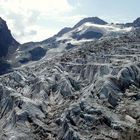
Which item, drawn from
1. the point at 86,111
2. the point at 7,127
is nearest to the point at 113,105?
the point at 86,111

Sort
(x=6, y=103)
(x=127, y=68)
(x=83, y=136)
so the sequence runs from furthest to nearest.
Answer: (x=127, y=68) < (x=6, y=103) < (x=83, y=136)

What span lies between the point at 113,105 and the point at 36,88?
4158 centimetres

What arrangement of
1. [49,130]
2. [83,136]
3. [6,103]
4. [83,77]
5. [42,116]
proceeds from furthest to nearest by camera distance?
[83,77], [6,103], [42,116], [49,130], [83,136]

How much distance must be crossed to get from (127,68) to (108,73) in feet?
31.7

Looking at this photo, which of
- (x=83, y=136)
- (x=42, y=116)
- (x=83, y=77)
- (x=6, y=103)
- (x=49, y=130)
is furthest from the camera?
(x=83, y=77)

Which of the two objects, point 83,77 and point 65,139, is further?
point 83,77

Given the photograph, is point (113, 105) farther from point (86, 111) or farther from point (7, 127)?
point (7, 127)

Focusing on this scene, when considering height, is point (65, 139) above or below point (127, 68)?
below

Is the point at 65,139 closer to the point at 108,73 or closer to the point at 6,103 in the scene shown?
the point at 6,103

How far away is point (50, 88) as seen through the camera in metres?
178

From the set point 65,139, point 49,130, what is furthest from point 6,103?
point 65,139

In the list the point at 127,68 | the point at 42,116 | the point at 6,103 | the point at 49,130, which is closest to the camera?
the point at 49,130

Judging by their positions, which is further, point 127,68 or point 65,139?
point 127,68

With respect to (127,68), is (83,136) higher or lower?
lower
